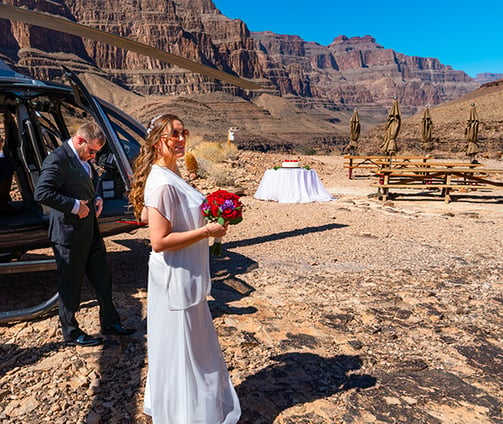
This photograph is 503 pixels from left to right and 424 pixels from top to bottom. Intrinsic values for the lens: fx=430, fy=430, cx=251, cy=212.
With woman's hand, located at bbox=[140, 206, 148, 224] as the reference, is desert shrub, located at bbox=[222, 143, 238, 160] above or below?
above

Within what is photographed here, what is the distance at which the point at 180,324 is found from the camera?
2131 millimetres

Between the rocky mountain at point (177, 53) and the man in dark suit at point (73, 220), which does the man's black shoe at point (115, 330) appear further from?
the rocky mountain at point (177, 53)

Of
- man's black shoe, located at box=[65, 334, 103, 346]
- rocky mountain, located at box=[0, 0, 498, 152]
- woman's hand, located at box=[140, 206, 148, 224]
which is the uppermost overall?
rocky mountain, located at box=[0, 0, 498, 152]

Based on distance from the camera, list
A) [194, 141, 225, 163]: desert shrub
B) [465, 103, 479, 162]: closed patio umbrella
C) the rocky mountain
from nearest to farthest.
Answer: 1. [465, 103, 479, 162]: closed patio umbrella
2. [194, 141, 225, 163]: desert shrub
3. the rocky mountain

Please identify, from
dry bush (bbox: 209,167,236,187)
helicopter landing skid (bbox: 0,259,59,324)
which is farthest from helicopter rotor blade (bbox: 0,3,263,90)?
dry bush (bbox: 209,167,236,187)

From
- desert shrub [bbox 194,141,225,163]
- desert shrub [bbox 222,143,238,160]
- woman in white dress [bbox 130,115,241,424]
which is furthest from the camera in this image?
desert shrub [bbox 222,143,238,160]

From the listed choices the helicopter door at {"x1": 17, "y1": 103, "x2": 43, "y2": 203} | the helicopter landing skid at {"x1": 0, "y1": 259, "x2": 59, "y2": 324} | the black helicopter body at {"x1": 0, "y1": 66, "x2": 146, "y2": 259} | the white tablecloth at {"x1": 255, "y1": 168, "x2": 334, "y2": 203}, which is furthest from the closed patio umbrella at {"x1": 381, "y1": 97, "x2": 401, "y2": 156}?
the helicopter landing skid at {"x1": 0, "y1": 259, "x2": 59, "y2": 324}

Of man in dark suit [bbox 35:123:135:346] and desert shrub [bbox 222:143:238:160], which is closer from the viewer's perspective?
man in dark suit [bbox 35:123:135:346]

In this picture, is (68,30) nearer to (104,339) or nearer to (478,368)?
(104,339)

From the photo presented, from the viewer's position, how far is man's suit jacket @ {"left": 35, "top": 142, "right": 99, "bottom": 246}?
304cm

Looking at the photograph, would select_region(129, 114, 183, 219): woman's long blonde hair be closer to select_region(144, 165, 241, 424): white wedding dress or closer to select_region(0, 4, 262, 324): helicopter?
select_region(144, 165, 241, 424): white wedding dress

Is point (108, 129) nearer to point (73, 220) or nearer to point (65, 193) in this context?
point (65, 193)

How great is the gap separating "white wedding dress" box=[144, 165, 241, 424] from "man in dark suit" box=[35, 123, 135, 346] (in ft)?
4.07

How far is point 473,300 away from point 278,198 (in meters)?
6.97
